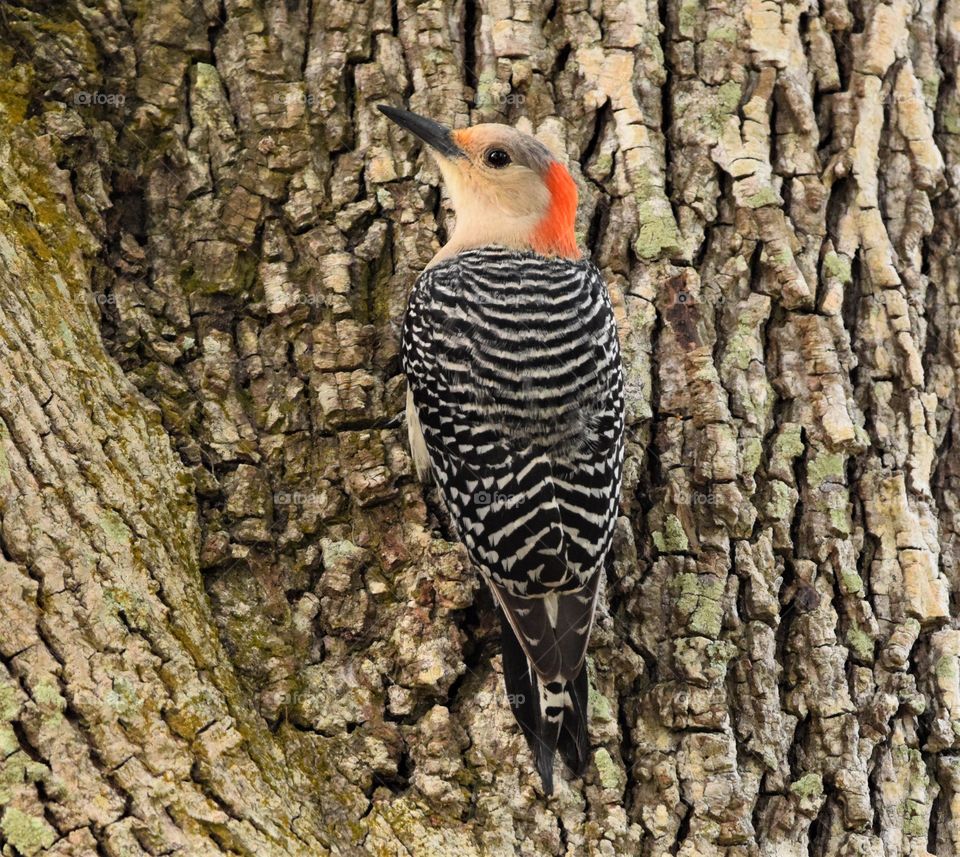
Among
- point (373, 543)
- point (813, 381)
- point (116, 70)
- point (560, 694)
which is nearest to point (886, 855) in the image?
point (560, 694)

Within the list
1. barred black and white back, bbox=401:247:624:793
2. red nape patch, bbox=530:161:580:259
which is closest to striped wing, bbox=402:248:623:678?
barred black and white back, bbox=401:247:624:793

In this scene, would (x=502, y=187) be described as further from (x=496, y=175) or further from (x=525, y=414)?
(x=525, y=414)

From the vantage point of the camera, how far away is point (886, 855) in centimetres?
338

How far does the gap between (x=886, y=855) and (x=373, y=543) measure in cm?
186

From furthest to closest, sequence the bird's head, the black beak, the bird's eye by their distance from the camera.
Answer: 1. the bird's eye
2. the bird's head
3. the black beak

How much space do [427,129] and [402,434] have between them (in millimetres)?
1119

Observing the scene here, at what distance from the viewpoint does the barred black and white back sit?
11.0 feet

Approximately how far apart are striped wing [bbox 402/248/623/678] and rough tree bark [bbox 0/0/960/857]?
13 cm

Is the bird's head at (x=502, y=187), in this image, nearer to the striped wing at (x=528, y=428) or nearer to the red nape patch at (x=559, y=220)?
the red nape patch at (x=559, y=220)

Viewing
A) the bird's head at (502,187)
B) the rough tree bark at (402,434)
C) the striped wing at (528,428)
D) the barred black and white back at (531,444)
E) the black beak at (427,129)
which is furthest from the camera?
the bird's head at (502,187)

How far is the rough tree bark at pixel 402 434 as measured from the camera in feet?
9.68

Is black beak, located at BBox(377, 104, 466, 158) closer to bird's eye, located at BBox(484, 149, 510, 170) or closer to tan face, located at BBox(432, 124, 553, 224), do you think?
tan face, located at BBox(432, 124, 553, 224)

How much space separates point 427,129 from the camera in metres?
3.95

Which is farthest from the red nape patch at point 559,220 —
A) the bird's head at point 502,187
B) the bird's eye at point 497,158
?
the bird's eye at point 497,158
